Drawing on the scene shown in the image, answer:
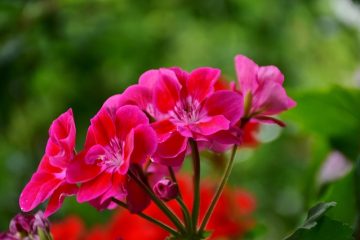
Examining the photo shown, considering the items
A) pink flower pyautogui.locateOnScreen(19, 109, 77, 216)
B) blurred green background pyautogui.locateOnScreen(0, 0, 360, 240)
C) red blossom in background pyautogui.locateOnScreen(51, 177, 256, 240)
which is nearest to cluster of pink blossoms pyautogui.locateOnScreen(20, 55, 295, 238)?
pink flower pyautogui.locateOnScreen(19, 109, 77, 216)

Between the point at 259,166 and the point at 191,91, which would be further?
the point at 259,166

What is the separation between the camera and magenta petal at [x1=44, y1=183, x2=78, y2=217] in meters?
0.44

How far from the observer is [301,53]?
1.83m

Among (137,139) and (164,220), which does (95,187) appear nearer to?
(137,139)

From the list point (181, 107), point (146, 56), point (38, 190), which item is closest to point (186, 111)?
point (181, 107)

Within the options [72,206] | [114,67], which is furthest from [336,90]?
[114,67]

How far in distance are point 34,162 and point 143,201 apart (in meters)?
0.96

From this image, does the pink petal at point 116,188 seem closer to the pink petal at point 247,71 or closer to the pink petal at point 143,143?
the pink petal at point 143,143

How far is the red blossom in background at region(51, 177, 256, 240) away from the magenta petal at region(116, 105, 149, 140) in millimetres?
306

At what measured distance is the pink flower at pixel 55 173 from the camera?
441 mm

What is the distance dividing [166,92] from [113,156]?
0.06m

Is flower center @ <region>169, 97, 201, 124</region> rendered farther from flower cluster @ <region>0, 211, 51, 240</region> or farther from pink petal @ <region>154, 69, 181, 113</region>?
flower cluster @ <region>0, 211, 51, 240</region>

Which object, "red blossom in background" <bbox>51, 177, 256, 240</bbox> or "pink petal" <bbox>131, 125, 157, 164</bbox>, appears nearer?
"pink petal" <bbox>131, 125, 157, 164</bbox>

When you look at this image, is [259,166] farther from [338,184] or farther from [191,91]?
[191,91]
